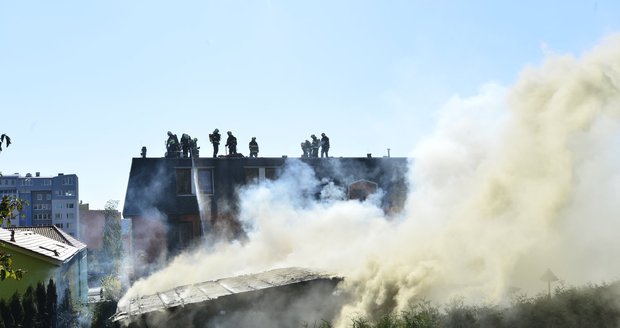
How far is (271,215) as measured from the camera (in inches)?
1187

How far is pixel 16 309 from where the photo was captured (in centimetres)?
1989

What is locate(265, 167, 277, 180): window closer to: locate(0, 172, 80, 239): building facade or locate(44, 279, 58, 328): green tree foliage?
locate(44, 279, 58, 328): green tree foliage

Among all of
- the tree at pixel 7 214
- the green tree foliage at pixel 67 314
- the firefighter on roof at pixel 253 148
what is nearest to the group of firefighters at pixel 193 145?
the firefighter on roof at pixel 253 148

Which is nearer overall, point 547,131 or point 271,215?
point 547,131

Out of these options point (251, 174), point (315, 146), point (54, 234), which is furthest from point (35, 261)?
point (315, 146)

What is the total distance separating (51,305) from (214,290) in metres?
9.72

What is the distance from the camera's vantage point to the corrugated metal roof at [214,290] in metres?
13.7

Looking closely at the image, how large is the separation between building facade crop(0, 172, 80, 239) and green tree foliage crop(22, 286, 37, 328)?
8709 cm

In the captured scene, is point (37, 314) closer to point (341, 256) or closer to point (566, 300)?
point (341, 256)

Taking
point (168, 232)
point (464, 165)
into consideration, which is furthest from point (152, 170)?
point (464, 165)

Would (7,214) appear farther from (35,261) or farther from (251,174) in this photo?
(251,174)

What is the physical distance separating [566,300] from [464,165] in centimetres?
804

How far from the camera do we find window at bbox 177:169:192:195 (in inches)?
1373

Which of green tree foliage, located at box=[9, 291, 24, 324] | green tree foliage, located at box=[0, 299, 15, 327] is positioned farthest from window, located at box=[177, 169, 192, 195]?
green tree foliage, located at box=[0, 299, 15, 327]
